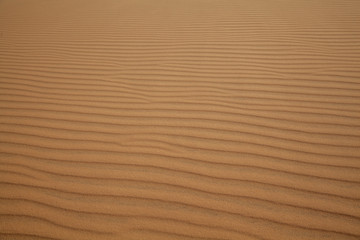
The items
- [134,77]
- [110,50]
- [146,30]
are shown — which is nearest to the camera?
[134,77]

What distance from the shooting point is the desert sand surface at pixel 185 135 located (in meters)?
1.48

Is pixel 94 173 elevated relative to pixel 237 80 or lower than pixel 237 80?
lower

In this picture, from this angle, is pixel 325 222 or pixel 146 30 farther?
pixel 146 30

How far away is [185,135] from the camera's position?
6.66 ft

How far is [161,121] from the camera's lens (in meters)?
2.18

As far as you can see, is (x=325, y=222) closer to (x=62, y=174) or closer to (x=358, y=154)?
(x=358, y=154)

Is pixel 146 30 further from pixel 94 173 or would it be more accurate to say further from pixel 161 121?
pixel 94 173

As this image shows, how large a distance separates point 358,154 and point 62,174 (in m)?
2.39

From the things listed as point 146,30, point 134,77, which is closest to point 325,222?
point 134,77

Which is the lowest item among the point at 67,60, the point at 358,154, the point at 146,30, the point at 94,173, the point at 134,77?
the point at 94,173

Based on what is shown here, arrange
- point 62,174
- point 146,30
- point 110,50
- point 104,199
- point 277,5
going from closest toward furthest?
point 104,199
point 62,174
point 110,50
point 146,30
point 277,5

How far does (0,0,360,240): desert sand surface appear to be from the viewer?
148 centimetres

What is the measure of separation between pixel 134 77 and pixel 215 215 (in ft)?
6.70

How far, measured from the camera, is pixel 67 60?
131 inches
